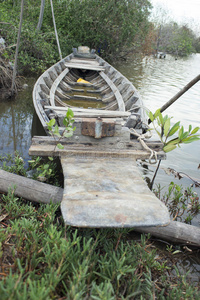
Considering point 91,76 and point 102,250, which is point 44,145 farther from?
point 91,76

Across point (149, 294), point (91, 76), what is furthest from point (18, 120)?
point (149, 294)

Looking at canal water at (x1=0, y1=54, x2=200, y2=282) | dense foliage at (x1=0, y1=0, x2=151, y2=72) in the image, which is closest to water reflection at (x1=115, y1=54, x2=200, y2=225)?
canal water at (x1=0, y1=54, x2=200, y2=282)

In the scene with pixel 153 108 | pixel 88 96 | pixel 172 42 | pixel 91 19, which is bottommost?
pixel 153 108

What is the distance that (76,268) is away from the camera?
1628 millimetres

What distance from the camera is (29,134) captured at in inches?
200

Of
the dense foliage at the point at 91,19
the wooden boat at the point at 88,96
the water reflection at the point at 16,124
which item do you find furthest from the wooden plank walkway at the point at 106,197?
the dense foliage at the point at 91,19

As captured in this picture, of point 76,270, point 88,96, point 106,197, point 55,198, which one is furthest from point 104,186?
point 88,96

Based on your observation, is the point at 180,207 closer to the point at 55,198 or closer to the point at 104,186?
the point at 104,186

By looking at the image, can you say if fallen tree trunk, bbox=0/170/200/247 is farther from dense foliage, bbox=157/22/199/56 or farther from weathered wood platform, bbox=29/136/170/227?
dense foliage, bbox=157/22/199/56

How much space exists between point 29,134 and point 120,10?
11.2 m

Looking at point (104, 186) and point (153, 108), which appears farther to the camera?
point (153, 108)

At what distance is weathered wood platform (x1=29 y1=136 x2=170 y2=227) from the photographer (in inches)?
68.0

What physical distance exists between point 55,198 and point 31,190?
0.27 m

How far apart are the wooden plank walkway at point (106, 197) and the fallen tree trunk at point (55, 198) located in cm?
33
